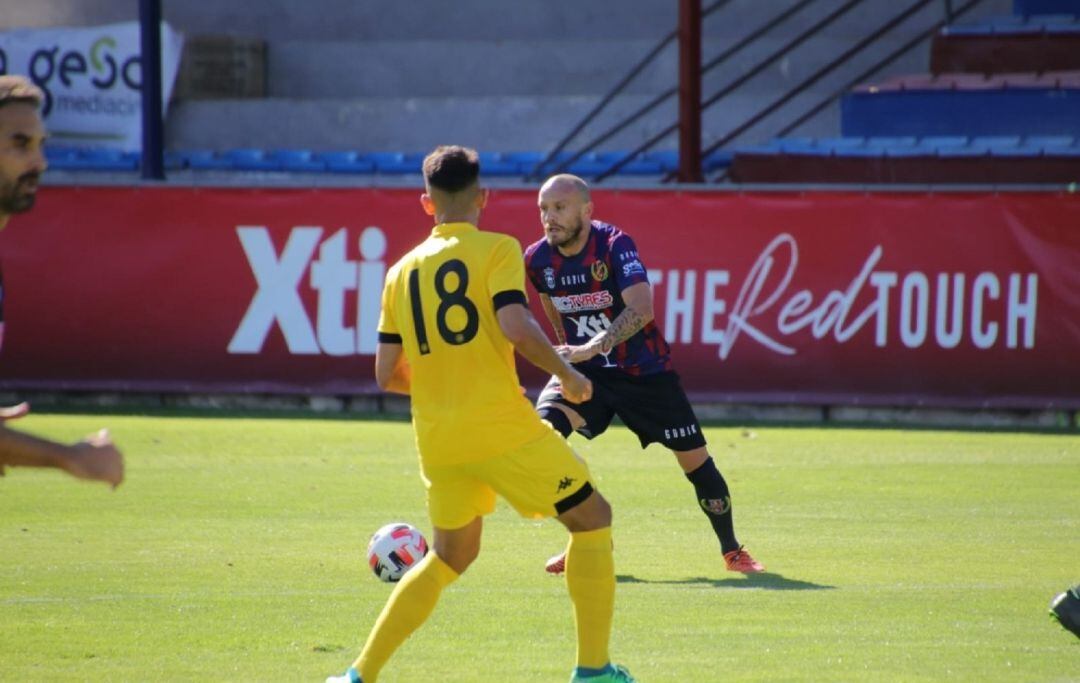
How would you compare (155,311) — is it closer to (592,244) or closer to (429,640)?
(592,244)

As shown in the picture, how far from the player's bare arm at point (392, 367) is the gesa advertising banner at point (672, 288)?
10790 millimetres

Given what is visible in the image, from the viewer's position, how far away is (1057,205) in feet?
54.8

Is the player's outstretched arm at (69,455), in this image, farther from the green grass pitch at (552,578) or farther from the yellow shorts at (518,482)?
the green grass pitch at (552,578)

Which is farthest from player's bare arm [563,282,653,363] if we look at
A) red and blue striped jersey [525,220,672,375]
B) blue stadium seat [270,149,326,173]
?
blue stadium seat [270,149,326,173]

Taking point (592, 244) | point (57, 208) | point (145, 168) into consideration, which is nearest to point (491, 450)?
point (592, 244)

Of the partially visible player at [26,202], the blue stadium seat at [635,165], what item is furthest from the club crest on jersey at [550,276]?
the blue stadium seat at [635,165]

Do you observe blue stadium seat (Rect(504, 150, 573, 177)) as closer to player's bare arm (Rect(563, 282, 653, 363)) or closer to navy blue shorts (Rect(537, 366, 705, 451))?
navy blue shorts (Rect(537, 366, 705, 451))

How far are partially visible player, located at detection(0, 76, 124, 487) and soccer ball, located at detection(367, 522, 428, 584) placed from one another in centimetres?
398

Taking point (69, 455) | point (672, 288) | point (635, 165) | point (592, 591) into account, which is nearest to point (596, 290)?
point (592, 591)

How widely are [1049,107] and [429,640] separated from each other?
16409mm

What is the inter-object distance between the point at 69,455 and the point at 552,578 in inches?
181

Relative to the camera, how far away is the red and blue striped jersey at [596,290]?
30.9 feet

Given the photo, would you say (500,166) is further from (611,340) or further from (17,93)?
(17,93)

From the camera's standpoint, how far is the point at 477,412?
20.4 ft
